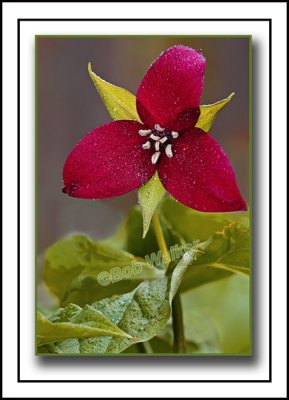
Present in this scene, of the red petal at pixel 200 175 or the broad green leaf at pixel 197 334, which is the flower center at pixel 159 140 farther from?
the broad green leaf at pixel 197 334

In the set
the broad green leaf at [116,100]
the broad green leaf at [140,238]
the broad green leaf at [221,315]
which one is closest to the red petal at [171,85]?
the broad green leaf at [116,100]

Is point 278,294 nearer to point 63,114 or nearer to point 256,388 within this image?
point 256,388

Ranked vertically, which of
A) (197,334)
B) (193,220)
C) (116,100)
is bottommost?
(197,334)

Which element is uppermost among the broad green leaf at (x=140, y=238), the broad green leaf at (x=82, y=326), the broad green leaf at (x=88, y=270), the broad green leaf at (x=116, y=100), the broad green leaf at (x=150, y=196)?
the broad green leaf at (x=116, y=100)

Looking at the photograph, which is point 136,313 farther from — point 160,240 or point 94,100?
point 94,100

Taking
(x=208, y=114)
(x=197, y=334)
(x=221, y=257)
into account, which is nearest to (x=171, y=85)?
(x=208, y=114)

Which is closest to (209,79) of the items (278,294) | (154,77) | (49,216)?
(154,77)
